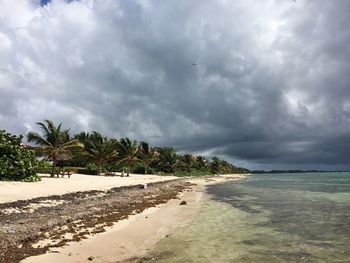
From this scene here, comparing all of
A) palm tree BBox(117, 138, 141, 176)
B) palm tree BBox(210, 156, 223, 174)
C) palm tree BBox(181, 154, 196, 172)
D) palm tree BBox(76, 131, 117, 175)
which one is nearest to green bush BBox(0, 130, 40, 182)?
palm tree BBox(76, 131, 117, 175)

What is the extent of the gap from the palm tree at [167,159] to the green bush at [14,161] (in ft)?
190

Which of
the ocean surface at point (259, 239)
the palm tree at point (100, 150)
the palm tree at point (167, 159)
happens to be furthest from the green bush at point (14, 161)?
the palm tree at point (167, 159)

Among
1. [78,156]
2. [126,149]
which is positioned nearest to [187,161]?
[126,149]

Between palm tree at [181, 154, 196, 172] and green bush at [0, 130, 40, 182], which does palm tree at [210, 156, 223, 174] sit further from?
green bush at [0, 130, 40, 182]

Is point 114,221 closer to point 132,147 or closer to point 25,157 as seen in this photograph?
point 25,157

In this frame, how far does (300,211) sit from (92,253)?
55.9 feet

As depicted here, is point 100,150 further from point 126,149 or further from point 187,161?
point 187,161

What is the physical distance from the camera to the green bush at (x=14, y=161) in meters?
31.6

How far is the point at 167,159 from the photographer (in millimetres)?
91875

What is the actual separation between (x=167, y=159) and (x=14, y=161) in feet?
201

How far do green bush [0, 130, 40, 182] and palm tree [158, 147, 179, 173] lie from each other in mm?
58034

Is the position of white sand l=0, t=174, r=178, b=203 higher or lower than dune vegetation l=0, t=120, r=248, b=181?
lower

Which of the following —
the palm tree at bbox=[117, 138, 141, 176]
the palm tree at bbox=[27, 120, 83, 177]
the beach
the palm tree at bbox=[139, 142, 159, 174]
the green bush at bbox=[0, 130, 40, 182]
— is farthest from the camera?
the palm tree at bbox=[139, 142, 159, 174]

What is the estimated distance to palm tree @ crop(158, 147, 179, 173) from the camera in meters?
90.9
